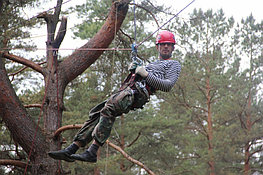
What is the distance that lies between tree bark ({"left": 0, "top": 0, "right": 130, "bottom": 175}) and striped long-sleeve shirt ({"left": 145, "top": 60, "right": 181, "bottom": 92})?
7.82 ft

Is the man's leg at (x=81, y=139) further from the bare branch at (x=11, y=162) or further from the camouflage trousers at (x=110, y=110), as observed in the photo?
the bare branch at (x=11, y=162)

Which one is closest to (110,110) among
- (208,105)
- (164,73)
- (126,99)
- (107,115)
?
(107,115)

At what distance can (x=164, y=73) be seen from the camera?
4.77 m

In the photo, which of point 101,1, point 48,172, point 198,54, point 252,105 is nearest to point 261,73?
point 252,105

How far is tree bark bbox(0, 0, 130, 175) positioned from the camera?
6387mm

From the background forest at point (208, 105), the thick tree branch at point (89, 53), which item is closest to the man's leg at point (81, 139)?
the thick tree branch at point (89, 53)

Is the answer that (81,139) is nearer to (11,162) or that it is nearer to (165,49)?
(165,49)

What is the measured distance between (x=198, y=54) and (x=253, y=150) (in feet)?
17.3

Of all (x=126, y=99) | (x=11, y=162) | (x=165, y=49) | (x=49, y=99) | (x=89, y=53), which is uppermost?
(x=89, y=53)

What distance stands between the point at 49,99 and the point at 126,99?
10.1ft

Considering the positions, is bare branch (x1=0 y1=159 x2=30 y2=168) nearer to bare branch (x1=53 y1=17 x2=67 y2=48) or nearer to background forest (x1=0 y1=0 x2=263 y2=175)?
bare branch (x1=53 y1=17 x2=67 y2=48)

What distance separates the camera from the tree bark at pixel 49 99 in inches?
251

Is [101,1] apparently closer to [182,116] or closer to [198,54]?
[198,54]

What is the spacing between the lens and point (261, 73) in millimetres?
16984
